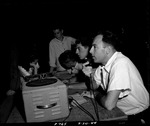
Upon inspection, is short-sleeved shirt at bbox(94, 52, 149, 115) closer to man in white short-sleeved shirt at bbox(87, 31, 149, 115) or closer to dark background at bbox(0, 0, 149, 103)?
man in white short-sleeved shirt at bbox(87, 31, 149, 115)

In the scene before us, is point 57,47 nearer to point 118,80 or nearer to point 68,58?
point 68,58

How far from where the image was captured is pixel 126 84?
1.40m

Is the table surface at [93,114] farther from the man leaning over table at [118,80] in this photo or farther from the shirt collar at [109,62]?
the shirt collar at [109,62]

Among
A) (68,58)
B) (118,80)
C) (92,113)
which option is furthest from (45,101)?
(68,58)

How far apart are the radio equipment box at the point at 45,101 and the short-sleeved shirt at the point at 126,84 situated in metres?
0.47

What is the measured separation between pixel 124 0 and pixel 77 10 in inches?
65.1

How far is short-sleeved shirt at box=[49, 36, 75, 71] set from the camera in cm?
405

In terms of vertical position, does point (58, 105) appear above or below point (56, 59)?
above

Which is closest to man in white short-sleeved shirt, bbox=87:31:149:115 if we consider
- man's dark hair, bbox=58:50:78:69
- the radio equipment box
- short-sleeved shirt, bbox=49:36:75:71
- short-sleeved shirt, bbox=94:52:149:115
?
short-sleeved shirt, bbox=94:52:149:115

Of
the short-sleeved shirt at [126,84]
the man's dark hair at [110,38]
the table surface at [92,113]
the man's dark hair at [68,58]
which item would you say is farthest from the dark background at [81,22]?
the table surface at [92,113]

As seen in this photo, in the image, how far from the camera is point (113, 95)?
1.36m

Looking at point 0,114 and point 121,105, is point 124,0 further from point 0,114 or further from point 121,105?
point 0,114

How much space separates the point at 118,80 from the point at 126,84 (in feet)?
0.28

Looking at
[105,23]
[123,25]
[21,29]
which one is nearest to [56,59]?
[21,29]
